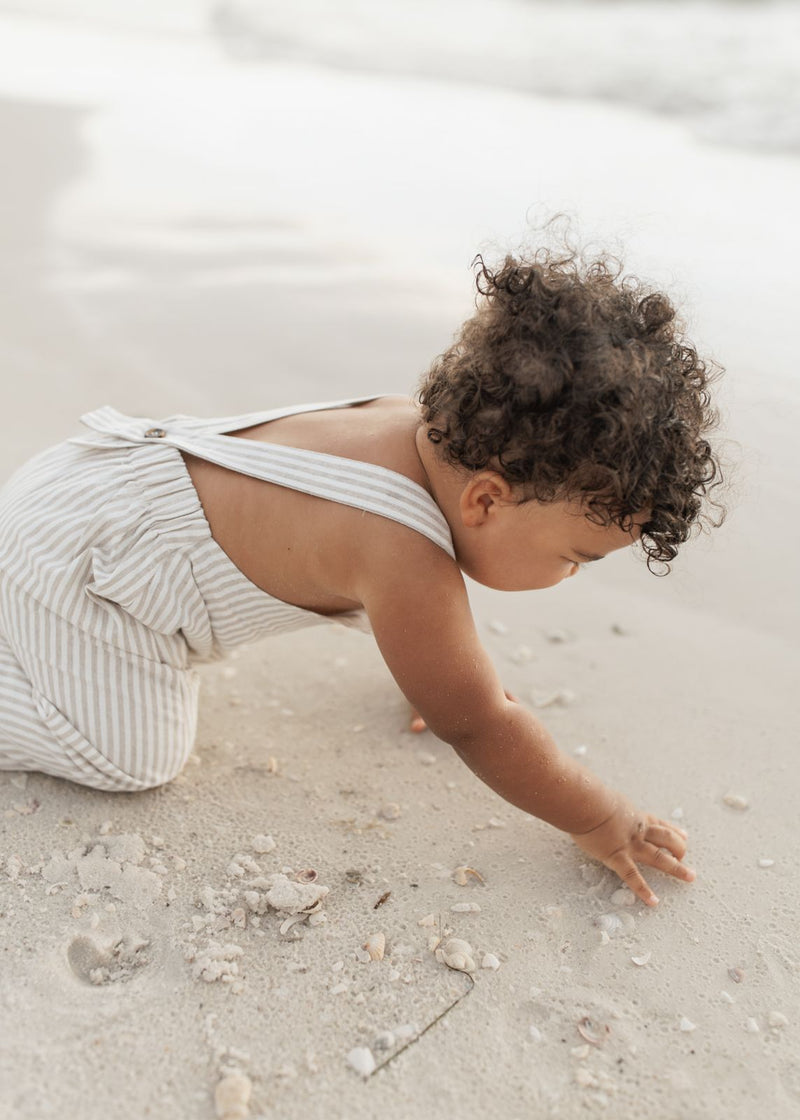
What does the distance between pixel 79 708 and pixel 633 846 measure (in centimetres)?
109

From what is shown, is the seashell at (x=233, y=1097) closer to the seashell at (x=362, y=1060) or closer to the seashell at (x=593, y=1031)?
the seashell at (x=362, y=1060)

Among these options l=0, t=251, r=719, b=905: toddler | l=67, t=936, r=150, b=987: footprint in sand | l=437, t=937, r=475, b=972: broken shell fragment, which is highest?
l=0, t=251, r=719, b=905: toddler

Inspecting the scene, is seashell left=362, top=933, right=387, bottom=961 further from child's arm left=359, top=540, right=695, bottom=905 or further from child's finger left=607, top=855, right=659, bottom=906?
child's finger left=607, top=855, right=659, bottom=906

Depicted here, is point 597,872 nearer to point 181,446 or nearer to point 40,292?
point 181,446

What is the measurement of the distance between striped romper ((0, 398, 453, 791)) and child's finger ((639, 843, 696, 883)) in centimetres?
70

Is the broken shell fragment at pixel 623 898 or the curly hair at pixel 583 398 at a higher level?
the curly hair at pixel 583 398

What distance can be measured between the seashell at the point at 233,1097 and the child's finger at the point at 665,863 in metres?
0.83

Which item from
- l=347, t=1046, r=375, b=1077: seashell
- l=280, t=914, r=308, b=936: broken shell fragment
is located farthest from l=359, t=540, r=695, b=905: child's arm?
l=347, t=1046, r=375, b=1077: seashell

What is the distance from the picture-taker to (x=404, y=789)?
2.28 metres

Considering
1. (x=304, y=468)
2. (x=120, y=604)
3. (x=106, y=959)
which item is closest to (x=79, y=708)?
(x=120, y=604)

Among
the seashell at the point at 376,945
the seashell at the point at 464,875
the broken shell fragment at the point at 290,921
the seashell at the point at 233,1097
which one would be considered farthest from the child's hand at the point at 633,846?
the seashell at the point at 233,1097

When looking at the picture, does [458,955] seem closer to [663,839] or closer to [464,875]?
[464,875]

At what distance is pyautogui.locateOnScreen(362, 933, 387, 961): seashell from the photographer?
72.2 inches

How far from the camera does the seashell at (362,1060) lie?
1624 millimetres
